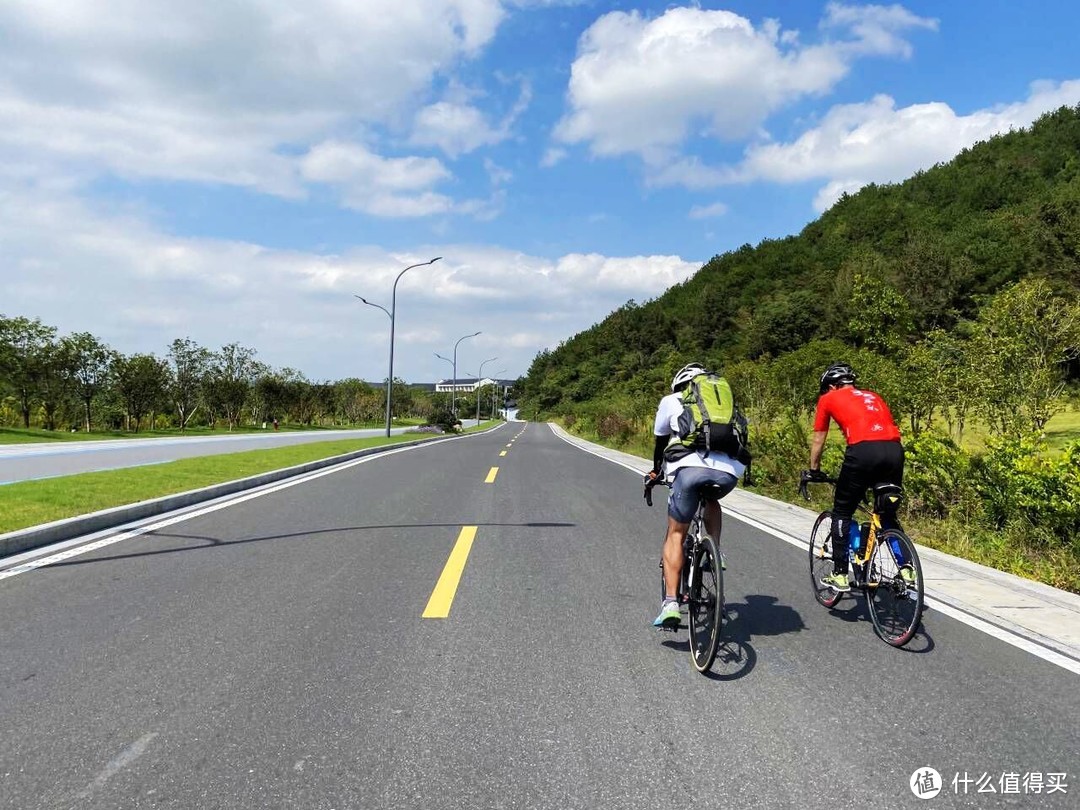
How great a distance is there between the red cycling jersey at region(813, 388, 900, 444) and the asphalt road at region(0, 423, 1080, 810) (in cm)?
130

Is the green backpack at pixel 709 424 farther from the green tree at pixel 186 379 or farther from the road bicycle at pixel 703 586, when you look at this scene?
the green tree at pixel 186 379

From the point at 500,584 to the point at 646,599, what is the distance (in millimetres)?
1183

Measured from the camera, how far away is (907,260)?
6288 cm

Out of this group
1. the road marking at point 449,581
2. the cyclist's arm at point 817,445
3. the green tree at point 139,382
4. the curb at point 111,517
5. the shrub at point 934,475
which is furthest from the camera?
the green tree at point 139,382

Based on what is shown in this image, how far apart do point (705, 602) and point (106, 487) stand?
9.88 metres

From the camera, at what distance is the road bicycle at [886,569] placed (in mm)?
4105

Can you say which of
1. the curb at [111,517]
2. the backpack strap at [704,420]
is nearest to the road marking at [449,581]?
the backpack strap at [704,420]

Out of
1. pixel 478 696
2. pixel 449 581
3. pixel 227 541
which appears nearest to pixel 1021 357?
pixel 449 581

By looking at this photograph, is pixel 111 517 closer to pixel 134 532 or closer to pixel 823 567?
pixel 134 532

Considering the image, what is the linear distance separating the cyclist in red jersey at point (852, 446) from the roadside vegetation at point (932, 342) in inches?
94.9

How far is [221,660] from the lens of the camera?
372cm

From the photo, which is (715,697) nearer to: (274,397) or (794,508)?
(794,508)

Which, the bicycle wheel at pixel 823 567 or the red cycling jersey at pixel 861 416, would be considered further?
the bicycle wheel at pixel 823 567

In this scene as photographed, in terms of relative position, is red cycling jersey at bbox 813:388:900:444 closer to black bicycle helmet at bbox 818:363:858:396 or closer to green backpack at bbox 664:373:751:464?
black bicycle helmet at bbox 818:363:858:396
